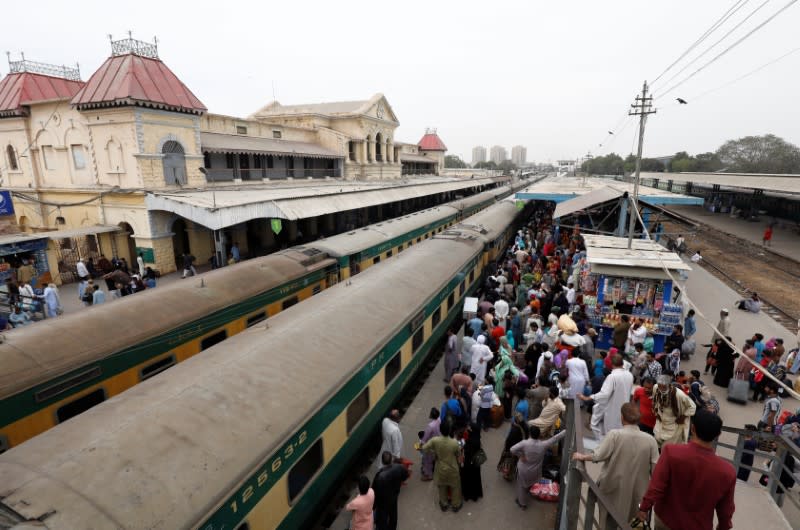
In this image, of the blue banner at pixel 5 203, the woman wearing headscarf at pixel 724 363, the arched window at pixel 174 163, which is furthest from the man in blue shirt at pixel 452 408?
the blue banner at pixel 5 203

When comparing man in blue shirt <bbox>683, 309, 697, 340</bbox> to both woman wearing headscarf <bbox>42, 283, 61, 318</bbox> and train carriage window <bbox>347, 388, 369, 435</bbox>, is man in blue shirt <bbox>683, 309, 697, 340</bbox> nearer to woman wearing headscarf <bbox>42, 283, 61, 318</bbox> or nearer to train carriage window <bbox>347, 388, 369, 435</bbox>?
train carriage window <bbox>347, 388, 369, 435</bbox>

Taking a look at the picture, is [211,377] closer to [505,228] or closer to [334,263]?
[334,263]

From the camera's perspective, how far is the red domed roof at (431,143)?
77.6 metres

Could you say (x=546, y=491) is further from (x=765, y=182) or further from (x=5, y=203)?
(x=765, y=182)

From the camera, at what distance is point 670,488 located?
3.57 m

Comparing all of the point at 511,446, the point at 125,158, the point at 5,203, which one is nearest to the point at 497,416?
the point at 511,446

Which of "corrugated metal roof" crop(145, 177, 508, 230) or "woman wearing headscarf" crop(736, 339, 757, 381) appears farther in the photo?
"corrugated metal roof" crop(145, 177, 508, 230)

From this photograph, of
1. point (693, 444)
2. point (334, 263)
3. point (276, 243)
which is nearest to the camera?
point (693, 444)

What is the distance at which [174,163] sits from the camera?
68.3 feet

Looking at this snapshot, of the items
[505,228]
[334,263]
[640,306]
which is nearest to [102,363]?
[334,263]

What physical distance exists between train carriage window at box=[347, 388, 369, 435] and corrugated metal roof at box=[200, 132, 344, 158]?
2082cm

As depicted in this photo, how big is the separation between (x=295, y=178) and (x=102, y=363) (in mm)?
27299

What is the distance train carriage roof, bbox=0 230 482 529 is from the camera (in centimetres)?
331

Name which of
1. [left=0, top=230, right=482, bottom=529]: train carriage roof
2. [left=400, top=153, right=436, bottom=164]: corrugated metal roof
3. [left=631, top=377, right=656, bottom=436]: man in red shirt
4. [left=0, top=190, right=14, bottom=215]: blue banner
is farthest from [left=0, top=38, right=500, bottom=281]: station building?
[left=400, top=153, right=436, bottom=164]: corrugated metal roof
